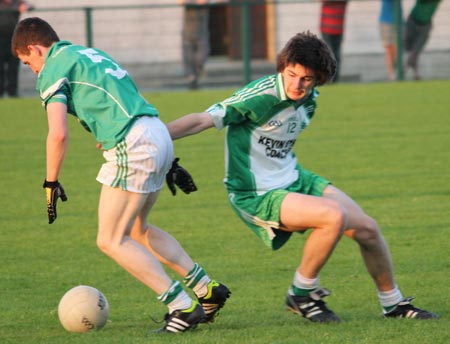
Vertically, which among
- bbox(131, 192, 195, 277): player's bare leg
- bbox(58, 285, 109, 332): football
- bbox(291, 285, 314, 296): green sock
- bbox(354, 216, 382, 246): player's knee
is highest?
bbox(354, 216, 382, 246): player's knee

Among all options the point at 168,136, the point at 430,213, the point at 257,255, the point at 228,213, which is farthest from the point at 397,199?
the point at 168,136

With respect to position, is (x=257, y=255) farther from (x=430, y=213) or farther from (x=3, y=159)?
(x=3, y=159)

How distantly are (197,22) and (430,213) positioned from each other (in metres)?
11.6

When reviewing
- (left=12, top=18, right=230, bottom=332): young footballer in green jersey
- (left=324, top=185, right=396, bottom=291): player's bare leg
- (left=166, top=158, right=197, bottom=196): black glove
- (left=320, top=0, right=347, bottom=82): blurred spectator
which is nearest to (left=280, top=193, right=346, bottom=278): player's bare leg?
(left=324, top=185, right=396, bottom=291): player's bare leg

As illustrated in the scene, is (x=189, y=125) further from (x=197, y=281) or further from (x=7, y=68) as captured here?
(x=7, y=68)

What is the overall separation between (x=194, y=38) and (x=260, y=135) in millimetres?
14296

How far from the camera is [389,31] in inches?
829

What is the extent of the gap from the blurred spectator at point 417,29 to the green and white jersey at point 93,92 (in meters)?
15.8

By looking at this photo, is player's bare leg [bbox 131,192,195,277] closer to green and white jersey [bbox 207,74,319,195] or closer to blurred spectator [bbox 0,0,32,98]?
green and white jersey [bbox 207,74,319,195]

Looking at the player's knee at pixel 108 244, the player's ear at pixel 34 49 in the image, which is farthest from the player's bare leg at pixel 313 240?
the player's ear at pixel 34 49

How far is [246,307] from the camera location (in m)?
6.56

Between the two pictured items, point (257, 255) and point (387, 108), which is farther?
point (387, 108)

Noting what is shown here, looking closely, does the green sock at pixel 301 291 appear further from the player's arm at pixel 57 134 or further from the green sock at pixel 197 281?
the player's arm at pixel 57 134

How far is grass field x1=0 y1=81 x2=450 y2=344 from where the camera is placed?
19.5 ft
